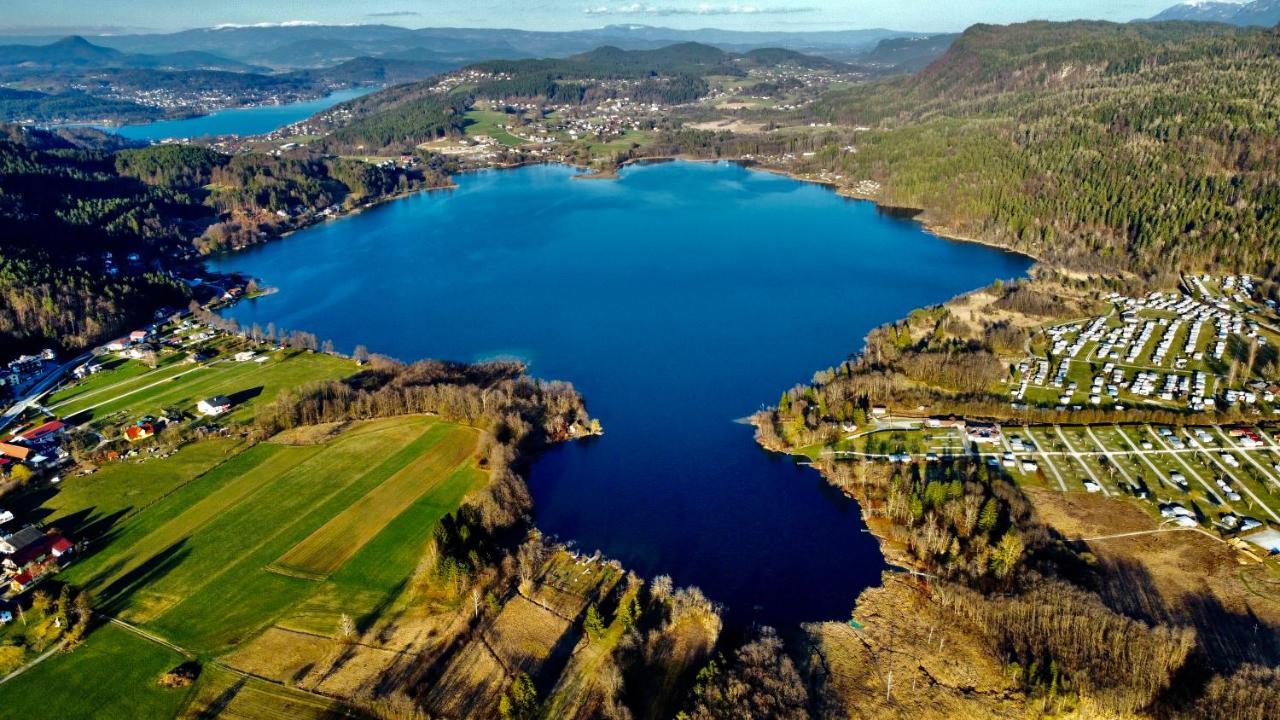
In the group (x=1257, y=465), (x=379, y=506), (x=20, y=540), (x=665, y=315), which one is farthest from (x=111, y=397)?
(x=1257, y=465)

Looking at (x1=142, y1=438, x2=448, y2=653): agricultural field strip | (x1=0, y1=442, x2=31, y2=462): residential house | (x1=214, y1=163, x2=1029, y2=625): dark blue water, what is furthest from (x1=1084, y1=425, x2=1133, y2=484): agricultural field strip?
(x1=0, y1=442, x2=31, y2=462): residential house

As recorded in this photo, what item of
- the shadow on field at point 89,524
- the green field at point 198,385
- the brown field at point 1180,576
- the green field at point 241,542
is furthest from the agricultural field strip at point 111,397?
the brown field at point 1180,576

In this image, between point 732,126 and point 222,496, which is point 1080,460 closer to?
point 222,496

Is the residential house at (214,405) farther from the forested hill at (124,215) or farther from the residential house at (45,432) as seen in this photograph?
the forested hill at (124,215)

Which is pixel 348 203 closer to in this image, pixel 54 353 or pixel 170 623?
pixel 54 353

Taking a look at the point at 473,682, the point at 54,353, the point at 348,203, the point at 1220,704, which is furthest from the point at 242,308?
the point at 1220,704

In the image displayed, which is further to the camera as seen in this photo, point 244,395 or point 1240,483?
point 244,395
